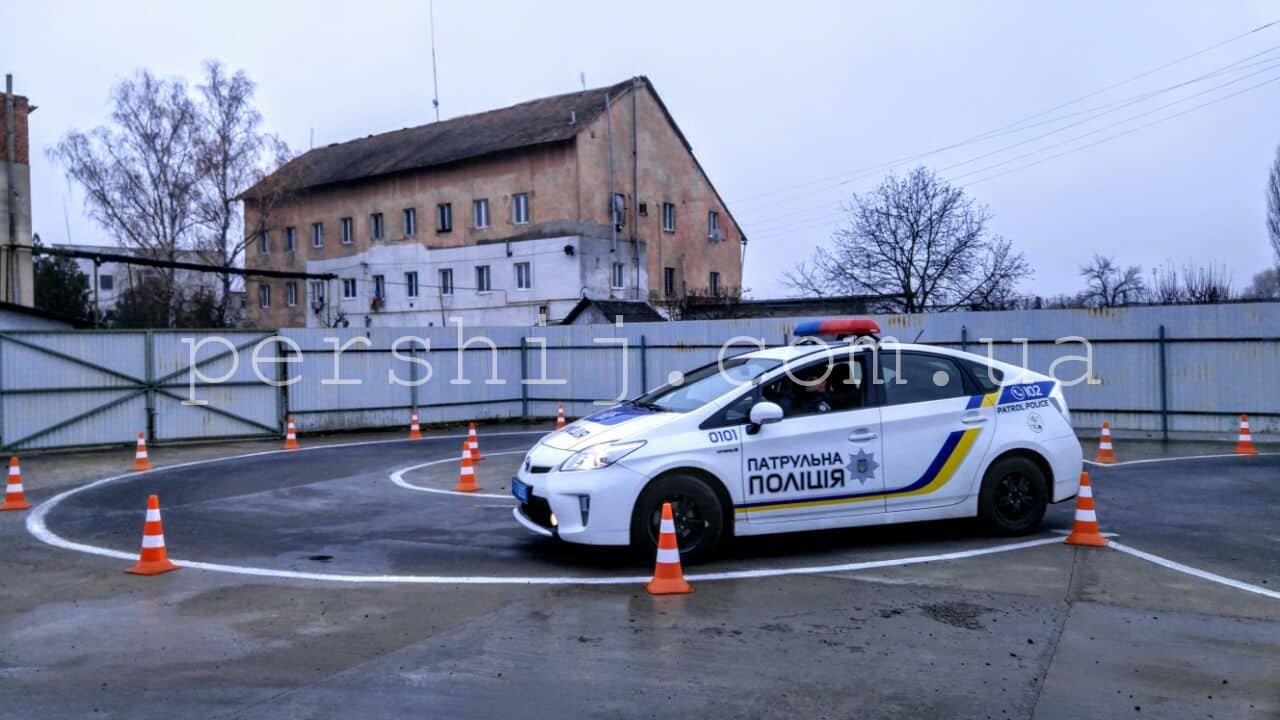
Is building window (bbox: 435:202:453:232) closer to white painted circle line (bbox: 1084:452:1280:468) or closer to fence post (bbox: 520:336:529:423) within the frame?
fence post (bbox: 520:336:529:423)

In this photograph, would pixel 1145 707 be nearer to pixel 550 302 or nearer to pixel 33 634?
pixel 33 634

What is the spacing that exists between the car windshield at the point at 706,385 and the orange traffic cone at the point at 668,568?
127 cm

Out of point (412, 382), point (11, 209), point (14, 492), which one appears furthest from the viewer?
point (11, 209)

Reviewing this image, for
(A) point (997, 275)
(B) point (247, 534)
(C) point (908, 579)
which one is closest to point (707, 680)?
(C) point (908, 579)

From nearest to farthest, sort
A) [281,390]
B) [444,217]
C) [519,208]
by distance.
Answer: [281,390] < [519,208] < [444,217]

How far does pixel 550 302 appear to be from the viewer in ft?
127

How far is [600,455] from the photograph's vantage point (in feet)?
24.3

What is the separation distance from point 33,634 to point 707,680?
14.1ft

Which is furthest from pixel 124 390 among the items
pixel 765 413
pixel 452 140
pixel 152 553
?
pixel 452 140

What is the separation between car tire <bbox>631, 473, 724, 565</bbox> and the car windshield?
2.23 ft

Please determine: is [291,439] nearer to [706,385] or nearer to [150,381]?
[150,381]

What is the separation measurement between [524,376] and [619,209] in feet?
58.5

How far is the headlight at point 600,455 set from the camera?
736 cm

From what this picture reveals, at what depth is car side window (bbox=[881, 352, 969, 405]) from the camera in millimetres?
8266
